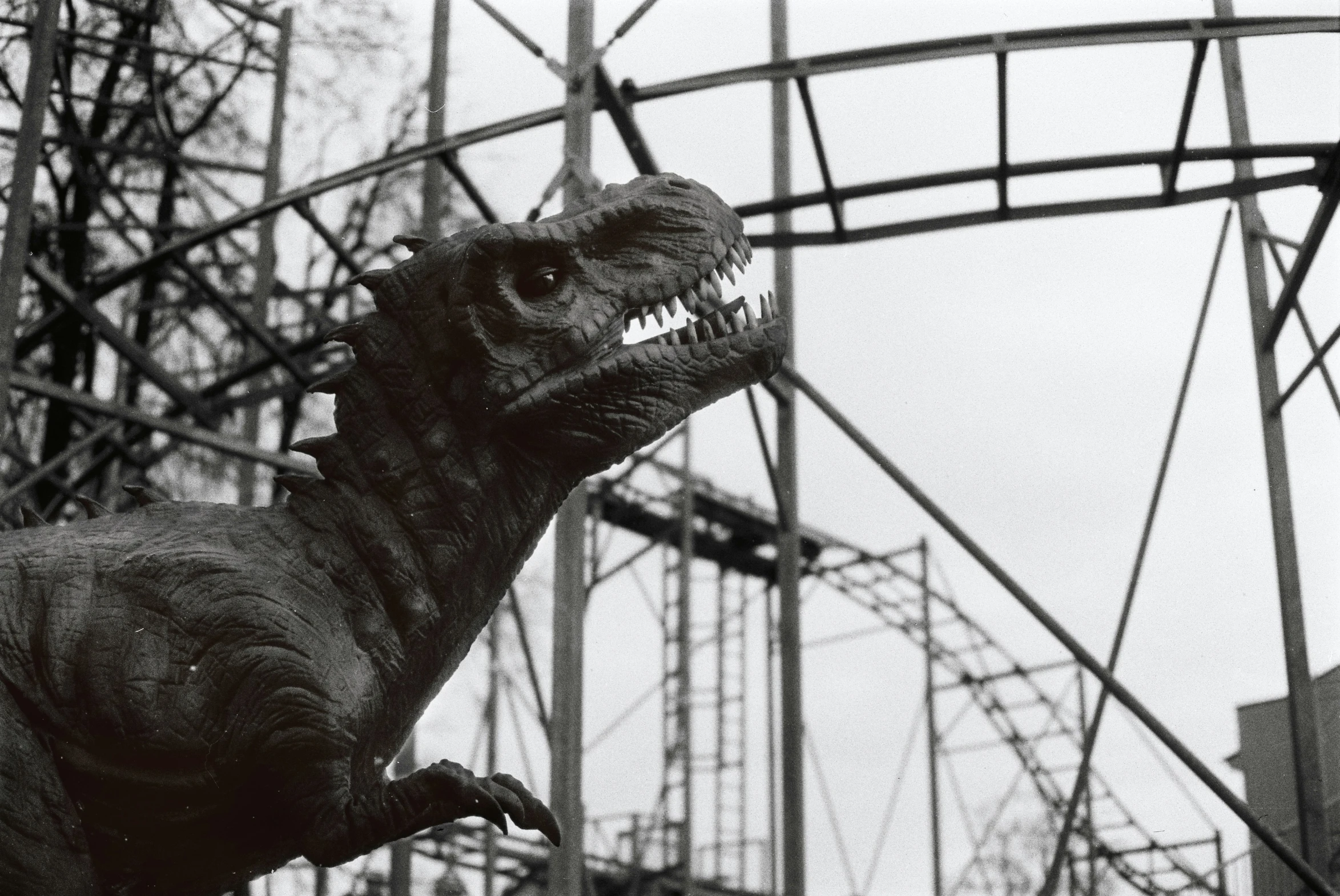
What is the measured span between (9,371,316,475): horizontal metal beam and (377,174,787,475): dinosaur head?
11.8 ft

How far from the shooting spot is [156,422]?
642 cm

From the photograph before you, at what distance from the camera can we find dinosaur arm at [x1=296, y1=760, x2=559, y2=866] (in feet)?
8.20

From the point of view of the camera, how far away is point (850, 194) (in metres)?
5.74

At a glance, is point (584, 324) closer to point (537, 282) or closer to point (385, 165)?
point (537, 282)

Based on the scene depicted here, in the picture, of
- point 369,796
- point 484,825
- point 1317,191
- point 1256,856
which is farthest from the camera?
point 484,825

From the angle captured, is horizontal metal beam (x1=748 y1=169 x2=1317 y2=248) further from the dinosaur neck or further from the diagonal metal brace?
the dinosaur neck

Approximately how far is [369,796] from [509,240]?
924mm

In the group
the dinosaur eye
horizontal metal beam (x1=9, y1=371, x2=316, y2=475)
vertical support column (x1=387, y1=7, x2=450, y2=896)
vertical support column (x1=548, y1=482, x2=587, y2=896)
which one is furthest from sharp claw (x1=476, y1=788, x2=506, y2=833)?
horizontal metal beam (x1=9, y1=371, x2=316, y2=475)

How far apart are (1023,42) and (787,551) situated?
2107 mm

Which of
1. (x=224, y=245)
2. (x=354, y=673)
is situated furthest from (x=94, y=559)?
(x=224, y=245)

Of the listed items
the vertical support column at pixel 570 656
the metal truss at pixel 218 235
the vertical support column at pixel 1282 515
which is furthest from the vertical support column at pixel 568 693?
the vertical support column at pixel 1282 515

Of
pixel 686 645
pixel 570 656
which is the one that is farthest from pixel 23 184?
pixel 686 645

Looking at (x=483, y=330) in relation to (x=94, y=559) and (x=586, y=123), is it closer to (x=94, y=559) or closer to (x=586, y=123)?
(x=94, y=559)

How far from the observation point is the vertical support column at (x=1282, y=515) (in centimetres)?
558
